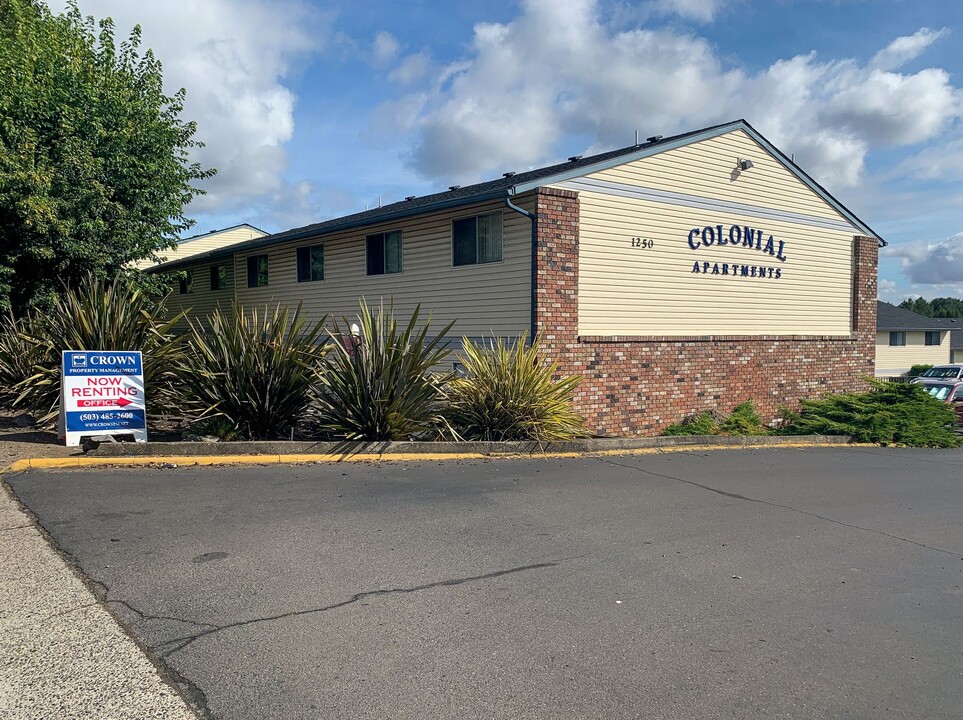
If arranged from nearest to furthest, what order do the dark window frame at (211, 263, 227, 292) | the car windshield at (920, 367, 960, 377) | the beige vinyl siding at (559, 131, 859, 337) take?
the beige vinyl siding at (559, 131, 859, 337), the dark window frame at (211, 263, 227, 292), the car windshield at (920, 367, 960, 377)

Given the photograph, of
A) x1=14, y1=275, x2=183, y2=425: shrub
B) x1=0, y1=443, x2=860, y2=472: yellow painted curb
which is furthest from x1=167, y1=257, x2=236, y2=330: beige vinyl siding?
x1=0, y1=443, x2=860, y2=472: yellow painted curb

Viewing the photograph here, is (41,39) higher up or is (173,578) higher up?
(41,39)

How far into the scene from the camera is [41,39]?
16969 millimetres

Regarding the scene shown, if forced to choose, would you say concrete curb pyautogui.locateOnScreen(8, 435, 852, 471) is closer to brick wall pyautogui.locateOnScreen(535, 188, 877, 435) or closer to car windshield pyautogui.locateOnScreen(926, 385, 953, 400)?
brick wall pyautogui.locateOnScreen(535, 188, 877, 435)

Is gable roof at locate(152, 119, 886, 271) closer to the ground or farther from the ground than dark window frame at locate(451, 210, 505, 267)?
farther from the ground

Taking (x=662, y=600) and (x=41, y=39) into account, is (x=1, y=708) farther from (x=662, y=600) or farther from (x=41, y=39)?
(x=41, y=39)

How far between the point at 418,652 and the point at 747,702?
66.4 inches

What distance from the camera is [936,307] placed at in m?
98.9

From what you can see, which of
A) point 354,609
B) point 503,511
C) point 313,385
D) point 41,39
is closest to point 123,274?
point 41,39

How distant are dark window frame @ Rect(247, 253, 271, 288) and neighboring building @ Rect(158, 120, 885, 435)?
361 millimetres

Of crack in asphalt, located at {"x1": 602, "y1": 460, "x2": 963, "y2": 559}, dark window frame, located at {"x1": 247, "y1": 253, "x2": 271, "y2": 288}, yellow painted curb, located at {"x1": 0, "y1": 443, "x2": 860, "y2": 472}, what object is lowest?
crack in asphalt, located at {"x1": 602, "y1": 460, "x2": 963, "y2": 559}

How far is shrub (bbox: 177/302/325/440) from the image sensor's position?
10.0m

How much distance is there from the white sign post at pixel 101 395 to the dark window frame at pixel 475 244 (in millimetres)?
6560

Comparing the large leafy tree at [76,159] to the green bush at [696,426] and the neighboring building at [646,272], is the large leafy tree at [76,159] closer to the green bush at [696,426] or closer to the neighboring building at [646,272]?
the neighboring building at [646,272]
